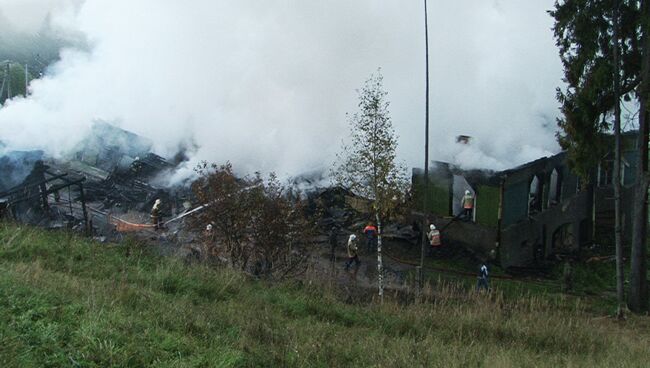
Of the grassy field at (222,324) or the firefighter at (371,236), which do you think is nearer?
the grassy field at (222,324)

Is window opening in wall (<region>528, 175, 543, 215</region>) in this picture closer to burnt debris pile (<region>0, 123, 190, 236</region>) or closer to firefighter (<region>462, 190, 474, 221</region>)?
firefighter (<region>462, 190, 474, 221</region>)

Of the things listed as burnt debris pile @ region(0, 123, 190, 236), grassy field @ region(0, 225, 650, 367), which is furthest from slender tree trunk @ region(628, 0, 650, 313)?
burnt debris pile @ region(0, 123, 190, 236)

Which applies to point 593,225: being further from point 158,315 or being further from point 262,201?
point 158,315

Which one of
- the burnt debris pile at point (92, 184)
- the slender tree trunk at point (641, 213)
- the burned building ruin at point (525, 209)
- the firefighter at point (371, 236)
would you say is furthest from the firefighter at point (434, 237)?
the burnt debris pile at point (92, 184)

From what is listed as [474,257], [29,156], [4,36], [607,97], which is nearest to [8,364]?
[607,97]

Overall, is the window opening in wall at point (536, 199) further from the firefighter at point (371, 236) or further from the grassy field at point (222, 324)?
the grassy field at point (222, 324)

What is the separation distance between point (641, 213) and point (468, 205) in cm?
598

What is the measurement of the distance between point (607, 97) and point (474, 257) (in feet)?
22.5

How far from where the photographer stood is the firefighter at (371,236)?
58.5 ft

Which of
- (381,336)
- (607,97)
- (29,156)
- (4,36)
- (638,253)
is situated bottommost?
(381,336)

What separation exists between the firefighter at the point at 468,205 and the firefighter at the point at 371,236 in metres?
3.26

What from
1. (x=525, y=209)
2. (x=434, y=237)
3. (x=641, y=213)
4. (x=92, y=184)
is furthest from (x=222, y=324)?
(x=92, y=184)

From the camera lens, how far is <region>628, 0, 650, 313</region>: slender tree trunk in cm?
1282

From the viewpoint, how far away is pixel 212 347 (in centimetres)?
506
